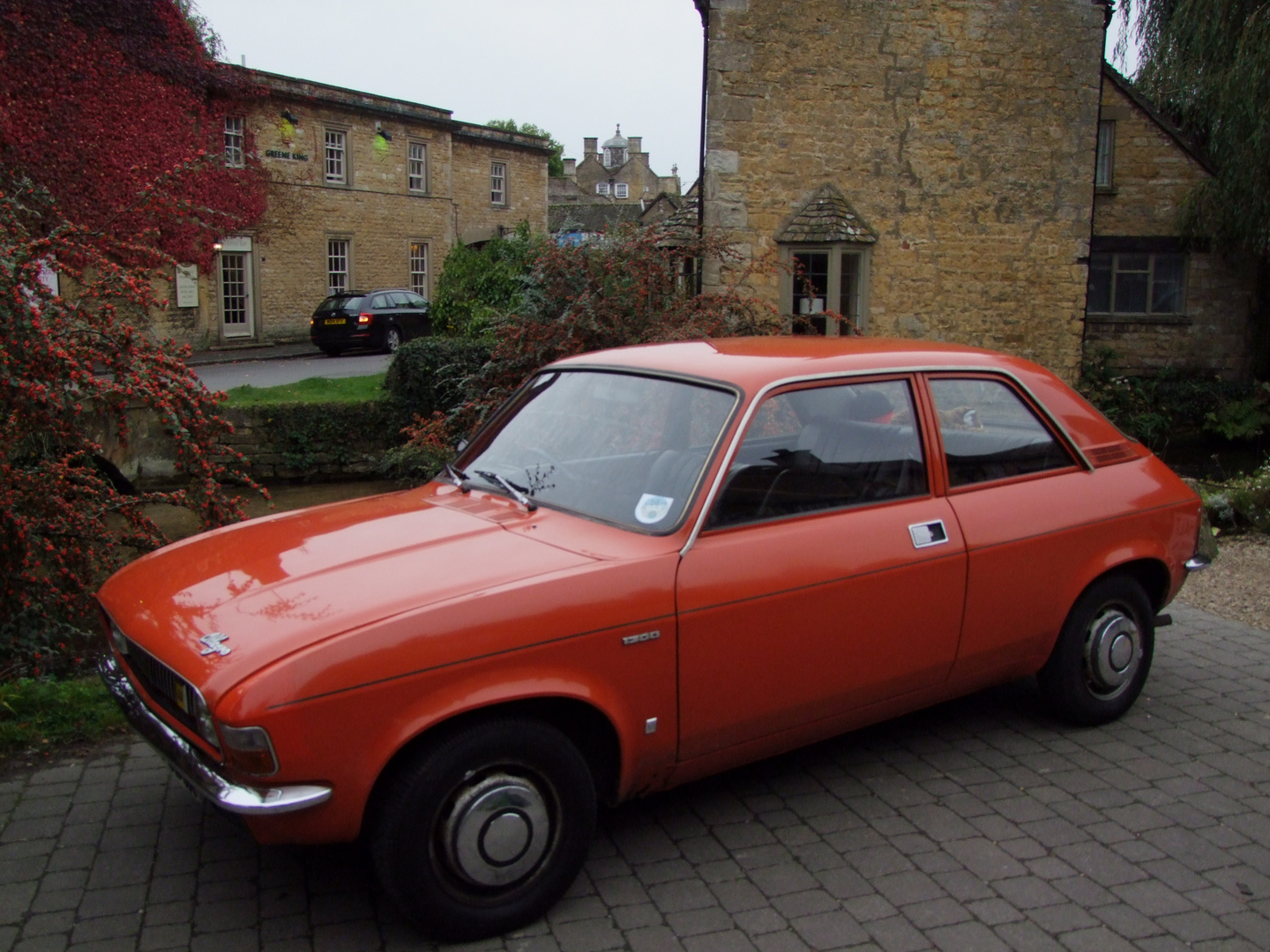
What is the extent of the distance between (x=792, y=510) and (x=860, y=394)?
0.61 m

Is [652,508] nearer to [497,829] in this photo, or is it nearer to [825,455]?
[825,455]

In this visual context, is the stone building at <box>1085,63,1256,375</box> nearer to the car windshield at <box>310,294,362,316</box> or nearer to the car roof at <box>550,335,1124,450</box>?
the car windshield at <box>310,294,362,316</box>

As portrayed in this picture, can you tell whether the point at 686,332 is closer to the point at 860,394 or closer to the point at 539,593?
the point at 860,394

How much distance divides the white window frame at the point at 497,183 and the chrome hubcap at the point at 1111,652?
3377 cm

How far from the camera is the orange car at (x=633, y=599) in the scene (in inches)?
116

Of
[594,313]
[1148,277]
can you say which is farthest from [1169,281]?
[594,313]

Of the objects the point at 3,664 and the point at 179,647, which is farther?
the point at 3,664

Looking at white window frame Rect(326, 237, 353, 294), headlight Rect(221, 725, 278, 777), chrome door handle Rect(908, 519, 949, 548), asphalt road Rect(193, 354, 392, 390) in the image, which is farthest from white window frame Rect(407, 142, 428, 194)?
headlight Rect(221, 725, 278, 777)

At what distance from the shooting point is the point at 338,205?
30656 millimetres

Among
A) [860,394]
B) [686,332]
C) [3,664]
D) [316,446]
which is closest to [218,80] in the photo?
[316,446]

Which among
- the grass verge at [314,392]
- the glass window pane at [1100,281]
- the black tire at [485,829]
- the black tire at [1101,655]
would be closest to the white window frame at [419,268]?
the grass verge at [314,392]

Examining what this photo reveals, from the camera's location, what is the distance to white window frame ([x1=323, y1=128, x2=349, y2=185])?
3012 centimetres

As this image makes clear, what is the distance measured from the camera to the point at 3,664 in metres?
5.19

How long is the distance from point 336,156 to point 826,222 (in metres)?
19.9
